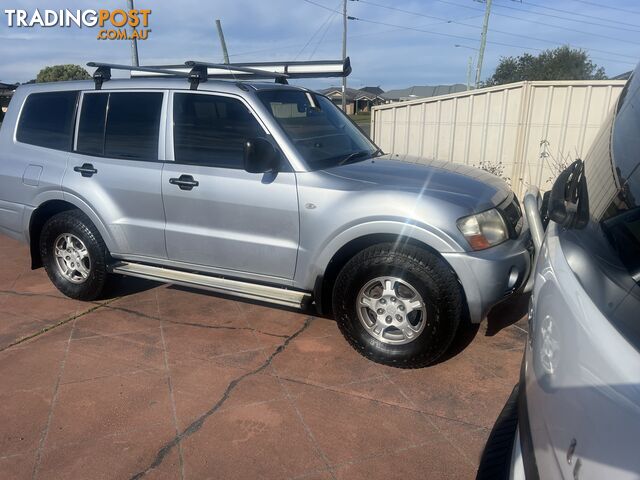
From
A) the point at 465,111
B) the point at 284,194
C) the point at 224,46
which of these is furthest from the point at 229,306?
the point at 224,46

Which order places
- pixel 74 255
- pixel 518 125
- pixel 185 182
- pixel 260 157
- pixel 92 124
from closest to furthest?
pixel 260 157
pixel 185 182
pixel 92 124
pixel 74 255
pixel 518 125

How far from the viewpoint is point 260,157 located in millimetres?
3609

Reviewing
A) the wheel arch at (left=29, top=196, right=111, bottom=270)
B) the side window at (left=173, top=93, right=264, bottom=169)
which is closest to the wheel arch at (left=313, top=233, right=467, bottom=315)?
the side window at (left=173, top=93, right=264, bottom=169)

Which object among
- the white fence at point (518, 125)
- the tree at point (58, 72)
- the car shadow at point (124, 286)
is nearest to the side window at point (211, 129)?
the car shadow at point (124, 286)

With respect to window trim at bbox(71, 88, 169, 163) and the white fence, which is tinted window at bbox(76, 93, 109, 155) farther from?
the white fence

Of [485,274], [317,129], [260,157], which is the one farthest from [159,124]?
[485,274]

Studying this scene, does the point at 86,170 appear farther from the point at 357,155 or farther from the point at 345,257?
the point at 345,257

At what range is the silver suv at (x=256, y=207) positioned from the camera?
3.30 m

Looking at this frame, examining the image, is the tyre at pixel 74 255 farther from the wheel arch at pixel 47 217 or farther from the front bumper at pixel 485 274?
the front bumper at pixel 485 274

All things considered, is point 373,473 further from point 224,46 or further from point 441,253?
point 224,46

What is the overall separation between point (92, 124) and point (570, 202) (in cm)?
398

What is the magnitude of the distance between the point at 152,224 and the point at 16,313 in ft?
5.11

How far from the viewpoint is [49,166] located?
4.55 m

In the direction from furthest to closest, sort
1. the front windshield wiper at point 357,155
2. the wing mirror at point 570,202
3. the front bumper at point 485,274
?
the front windshield wiper at point 357,155 < the front bumper at point 485,274 < the wing mirror at point 570,202
